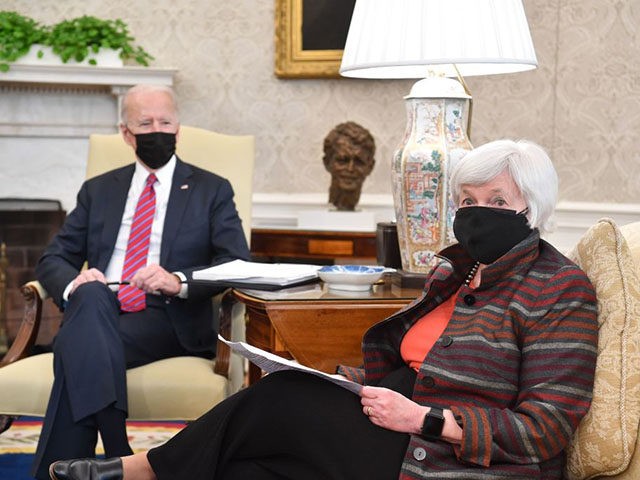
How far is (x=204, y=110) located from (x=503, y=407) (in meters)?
3.27

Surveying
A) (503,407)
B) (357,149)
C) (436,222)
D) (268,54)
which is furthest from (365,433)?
(268,54)

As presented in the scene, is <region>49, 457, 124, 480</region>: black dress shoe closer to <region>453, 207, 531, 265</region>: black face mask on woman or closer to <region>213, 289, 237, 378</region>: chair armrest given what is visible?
<region>213, 289, 237, 378</region>: chair armrest

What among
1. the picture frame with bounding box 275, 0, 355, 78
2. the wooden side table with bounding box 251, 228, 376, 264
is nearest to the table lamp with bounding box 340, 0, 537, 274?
the wooden side table with bounding box 251, 228, 376, 264

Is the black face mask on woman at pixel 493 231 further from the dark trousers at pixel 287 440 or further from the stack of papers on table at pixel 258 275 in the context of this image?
the stack of papers on table at pixel 258 275

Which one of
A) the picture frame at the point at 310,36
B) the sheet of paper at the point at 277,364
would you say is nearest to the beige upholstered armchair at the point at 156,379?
the sheet of paper at the point at 277,364

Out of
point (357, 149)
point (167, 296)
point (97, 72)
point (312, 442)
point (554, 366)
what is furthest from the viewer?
point (97, 72)

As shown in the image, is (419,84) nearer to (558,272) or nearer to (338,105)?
(558,272)

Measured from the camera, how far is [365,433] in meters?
1.91

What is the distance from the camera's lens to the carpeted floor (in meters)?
3.28

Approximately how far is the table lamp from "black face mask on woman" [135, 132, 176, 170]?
2.68 ft

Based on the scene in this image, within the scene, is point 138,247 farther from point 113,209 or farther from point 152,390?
point 152,390

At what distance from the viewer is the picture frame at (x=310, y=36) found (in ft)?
15.2

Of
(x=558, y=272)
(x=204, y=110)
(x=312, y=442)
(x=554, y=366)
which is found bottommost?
(x=312, y=442)

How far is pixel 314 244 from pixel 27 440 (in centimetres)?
139
